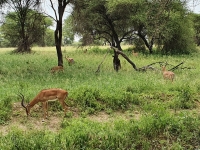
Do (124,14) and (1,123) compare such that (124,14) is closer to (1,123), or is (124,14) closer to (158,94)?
(158,94)

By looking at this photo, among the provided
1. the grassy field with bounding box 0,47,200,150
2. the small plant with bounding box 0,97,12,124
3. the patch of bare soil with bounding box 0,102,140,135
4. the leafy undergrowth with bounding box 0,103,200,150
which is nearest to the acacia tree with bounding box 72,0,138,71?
the grassy field with bounding box 0,47,200,150

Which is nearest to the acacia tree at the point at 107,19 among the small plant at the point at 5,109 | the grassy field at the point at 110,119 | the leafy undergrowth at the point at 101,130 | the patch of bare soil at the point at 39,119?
the grassy field at the point at 110,119

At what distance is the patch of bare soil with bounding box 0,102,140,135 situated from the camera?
7551 mm

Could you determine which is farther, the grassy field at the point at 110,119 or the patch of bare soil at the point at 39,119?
the patch of bare soil at the point at 39,119

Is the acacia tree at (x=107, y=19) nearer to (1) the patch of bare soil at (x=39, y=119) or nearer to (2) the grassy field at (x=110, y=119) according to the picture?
(2) the grassy field at (x=110, y=119)

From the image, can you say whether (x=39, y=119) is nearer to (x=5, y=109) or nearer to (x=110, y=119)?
(x=5, y=109)

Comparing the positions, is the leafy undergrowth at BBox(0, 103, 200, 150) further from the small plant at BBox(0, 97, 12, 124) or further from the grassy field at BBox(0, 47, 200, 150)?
the small plant at BBox(0, 97, 12, 124)

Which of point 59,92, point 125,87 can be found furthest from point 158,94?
point 59,92

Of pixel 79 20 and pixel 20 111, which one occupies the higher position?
pixel 79 20

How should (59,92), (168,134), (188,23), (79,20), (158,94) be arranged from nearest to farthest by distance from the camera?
(168,134)
(59,92)
(158,94)
(79,20)
(188,23)

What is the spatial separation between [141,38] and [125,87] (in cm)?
2724

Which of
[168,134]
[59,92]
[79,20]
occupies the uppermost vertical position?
[79,20]

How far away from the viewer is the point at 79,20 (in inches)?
757

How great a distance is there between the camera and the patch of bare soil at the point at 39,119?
24.8 ft
